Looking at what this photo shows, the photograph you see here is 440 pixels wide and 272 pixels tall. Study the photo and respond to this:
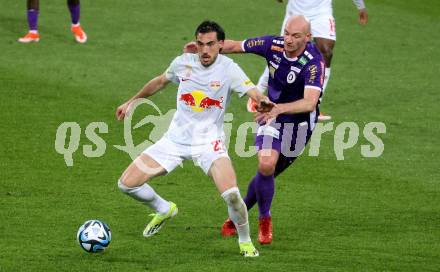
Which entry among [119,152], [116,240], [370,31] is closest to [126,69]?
[119,152]

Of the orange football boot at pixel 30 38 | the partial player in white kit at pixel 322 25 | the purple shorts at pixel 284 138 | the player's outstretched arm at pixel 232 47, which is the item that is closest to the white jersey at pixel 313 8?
the partial player in white kit at pixel 322 25

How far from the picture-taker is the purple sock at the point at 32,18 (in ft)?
66.3

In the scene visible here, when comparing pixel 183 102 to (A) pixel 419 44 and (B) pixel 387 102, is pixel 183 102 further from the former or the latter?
(A) pixel 419 44

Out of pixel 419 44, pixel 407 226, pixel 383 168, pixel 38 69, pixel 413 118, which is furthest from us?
pixel 419 44

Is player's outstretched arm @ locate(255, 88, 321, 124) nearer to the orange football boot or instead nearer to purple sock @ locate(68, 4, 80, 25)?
purple sock @ locate(68, 4, 80, 25)

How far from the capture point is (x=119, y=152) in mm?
15125

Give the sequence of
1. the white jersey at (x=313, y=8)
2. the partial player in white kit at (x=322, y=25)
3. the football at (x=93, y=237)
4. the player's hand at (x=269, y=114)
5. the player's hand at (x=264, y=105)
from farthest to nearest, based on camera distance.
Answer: the white jersey at (x=313, y=8), the partial player in white kit at (x=322, y=25), the football at (x=93, y=237), the player's hand at (x=269, y=114), the player's hand at (x=264, y=105)

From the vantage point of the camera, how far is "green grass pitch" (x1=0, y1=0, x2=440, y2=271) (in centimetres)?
1089

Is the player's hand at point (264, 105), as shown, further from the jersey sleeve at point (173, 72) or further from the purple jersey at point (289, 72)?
the jersey sleeve at point (173, 72)

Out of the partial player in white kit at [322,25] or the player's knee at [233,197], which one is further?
the partial player in white kit at [322,25]

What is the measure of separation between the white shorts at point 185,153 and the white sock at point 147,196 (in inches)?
13.0

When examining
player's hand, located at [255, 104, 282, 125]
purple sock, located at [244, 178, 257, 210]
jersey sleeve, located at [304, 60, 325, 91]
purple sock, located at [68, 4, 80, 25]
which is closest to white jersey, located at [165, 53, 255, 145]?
player's hand, located at [255, 104, 282, 125]

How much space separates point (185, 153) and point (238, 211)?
87 cm

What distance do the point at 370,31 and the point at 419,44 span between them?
128 centimetres
